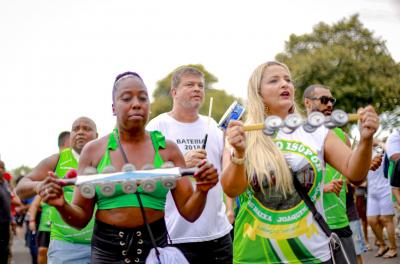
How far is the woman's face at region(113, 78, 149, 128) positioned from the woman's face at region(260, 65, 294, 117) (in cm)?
90

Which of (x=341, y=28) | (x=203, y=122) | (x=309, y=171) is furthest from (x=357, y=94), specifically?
(x=309, y=171)

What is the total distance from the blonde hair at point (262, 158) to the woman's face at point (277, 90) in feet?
0.18

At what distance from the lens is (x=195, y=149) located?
5.76 meters

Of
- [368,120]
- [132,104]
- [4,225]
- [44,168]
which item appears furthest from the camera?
[4,225]

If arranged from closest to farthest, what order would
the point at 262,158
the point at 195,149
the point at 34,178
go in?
the point at 262,158, the point at 195,149, the point at 34,178

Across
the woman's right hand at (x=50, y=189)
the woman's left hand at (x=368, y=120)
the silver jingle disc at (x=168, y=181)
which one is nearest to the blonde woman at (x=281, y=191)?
the woman's left hand at (x=368, y=120)

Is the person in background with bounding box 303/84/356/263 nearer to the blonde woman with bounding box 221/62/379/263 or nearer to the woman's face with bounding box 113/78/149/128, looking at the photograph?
the blonde woman with bounding box 221/62/379/263

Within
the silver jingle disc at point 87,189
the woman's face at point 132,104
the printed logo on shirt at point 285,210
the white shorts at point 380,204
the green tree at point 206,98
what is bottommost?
the white shorts at point 380,204

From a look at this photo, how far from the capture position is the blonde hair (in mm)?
4105

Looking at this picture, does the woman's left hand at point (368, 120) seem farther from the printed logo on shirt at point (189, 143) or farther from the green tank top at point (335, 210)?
the green tank top at point (335, 210)

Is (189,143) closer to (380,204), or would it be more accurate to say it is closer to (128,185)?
(128,185)

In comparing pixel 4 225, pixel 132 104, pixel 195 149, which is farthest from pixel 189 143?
pixel 4 225

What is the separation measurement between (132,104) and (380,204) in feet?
31.3

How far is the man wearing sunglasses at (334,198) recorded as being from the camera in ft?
21.4
